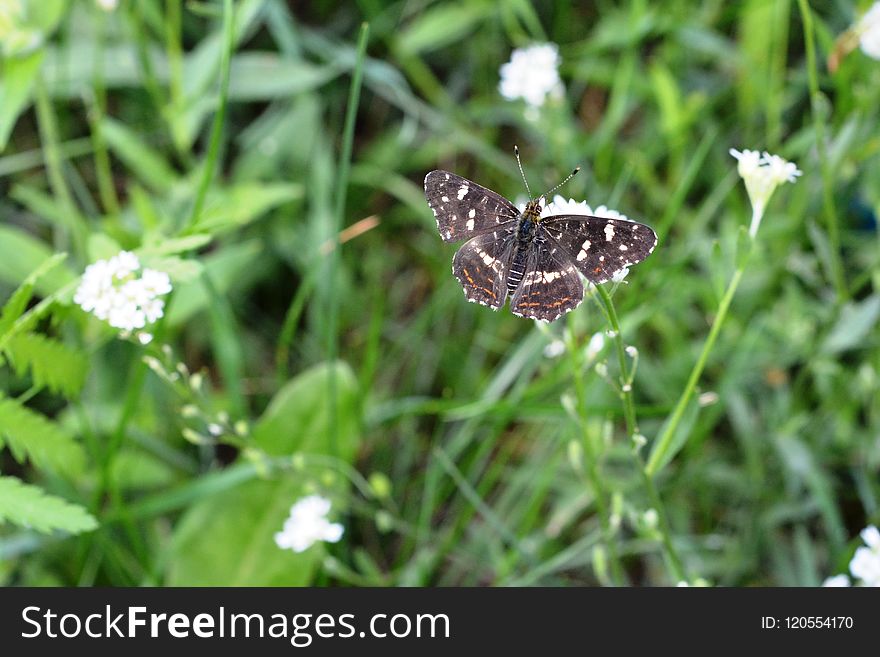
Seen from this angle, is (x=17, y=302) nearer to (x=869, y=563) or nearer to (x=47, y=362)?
(x=47, y=362)

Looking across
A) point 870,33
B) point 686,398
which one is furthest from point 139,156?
point 870,33

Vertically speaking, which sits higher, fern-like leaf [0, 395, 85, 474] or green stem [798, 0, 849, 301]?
green stem [798, 0, 849, 301]

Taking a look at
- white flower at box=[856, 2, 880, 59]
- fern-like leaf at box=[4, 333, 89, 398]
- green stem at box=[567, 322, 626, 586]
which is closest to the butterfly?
green stem at box=[567, 322, 626, 586]

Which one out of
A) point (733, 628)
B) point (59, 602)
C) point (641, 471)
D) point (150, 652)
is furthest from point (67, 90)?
point (733, 628)

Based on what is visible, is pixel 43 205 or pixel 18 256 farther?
pixel 43 205

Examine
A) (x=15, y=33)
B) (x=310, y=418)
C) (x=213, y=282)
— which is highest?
(x=15, y=33)

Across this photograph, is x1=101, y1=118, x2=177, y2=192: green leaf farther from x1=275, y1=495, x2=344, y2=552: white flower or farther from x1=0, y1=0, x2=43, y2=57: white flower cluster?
x1=275, y1=495, x2=344, y2=552: white flower

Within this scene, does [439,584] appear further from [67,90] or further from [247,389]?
[67,90]
